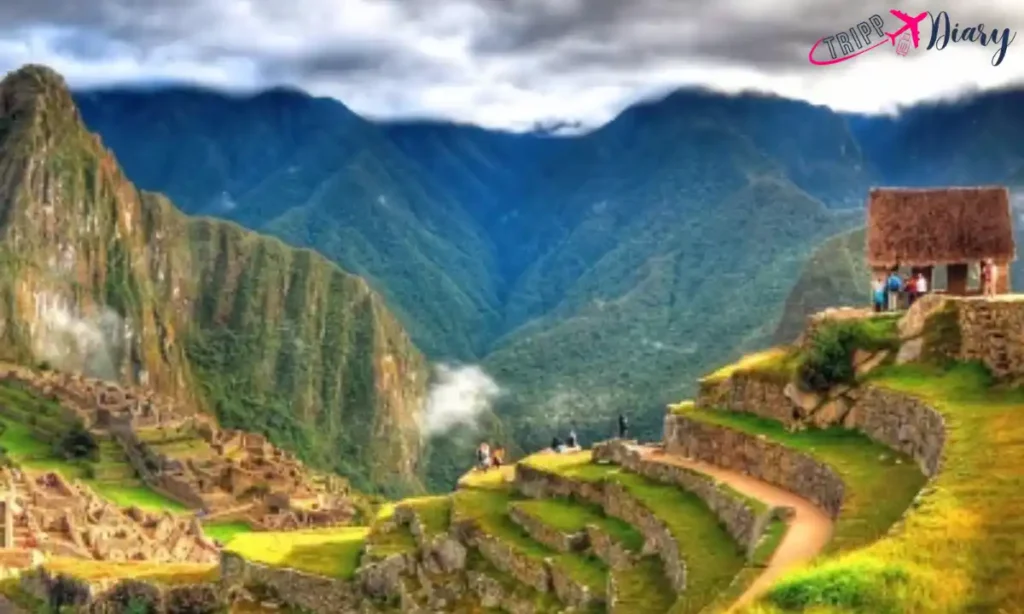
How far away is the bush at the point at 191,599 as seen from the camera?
35469 mm

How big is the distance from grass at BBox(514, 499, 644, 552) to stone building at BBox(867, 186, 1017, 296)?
7.97m

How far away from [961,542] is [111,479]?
259 feet

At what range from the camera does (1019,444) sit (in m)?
16.2

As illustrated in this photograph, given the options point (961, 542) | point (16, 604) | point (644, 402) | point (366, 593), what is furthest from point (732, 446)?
point (644, 402)

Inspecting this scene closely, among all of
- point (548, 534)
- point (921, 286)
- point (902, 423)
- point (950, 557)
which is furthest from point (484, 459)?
point (950, 557)

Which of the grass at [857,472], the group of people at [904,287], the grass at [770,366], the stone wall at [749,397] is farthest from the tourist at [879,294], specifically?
the grass at [857,472]

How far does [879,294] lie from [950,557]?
53.5 ft

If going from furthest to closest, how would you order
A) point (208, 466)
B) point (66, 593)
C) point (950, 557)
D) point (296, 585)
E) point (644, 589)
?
point (208, 466)
point (66, 593)
point (296, 585)
point (644, 589)
point (950, 557)

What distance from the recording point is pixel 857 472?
2041 centimetres

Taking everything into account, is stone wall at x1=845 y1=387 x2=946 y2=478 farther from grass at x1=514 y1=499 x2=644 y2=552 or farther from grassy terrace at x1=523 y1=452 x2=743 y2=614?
grass at x1=514 y1=499 x2=644 y2=552

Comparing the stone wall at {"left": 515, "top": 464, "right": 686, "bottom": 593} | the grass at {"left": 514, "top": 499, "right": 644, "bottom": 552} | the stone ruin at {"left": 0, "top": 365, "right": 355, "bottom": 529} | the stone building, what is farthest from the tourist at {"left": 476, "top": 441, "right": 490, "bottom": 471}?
the stone ruin at {"left": 0, "top": 365, "right": 355, "bottom": 529}

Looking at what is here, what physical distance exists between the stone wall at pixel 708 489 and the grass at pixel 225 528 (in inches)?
1569

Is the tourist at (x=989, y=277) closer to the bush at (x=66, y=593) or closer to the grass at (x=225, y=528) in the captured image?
the bush at (x=66, y=593)

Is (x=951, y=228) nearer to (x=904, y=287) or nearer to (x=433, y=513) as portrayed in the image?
(x=904, y=287)
